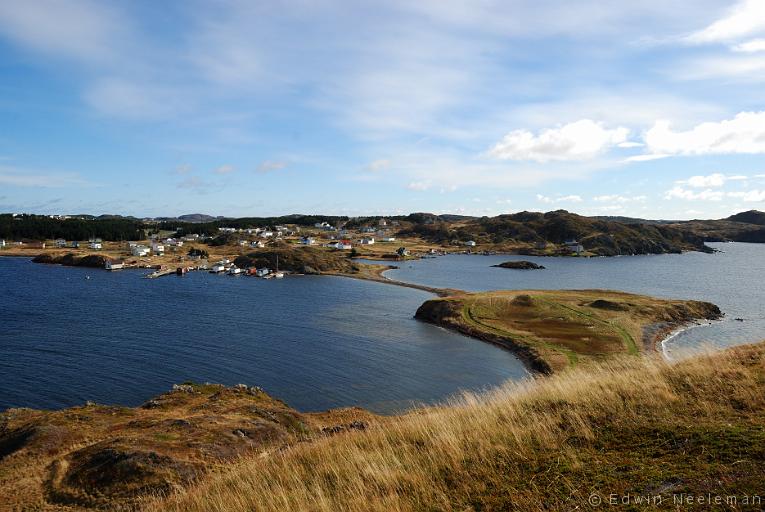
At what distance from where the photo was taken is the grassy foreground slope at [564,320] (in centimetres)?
5206

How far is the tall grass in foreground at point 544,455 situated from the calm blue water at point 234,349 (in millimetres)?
29108

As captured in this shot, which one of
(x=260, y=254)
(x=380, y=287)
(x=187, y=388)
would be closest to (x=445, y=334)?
(x=187, y=388)

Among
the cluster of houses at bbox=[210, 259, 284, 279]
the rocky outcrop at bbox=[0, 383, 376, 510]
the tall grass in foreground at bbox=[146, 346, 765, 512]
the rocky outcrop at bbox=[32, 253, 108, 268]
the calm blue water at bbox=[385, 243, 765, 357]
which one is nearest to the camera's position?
the tall grass in foreground at bbox=[146, 346, 765, 512]

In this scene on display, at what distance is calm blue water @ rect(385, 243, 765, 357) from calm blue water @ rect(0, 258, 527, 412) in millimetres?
27570

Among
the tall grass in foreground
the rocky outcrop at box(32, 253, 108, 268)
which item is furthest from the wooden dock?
the tall grass in foreground

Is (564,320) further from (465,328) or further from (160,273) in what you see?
(160,273)

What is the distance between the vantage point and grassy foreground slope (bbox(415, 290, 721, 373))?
52062mm

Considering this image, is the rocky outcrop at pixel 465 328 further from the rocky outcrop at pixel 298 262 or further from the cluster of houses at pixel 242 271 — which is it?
the rocky outcrop at pixel 298 262

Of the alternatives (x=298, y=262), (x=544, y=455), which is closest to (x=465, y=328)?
(x=544, y=455)

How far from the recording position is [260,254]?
472ft

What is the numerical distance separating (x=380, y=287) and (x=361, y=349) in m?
54.1

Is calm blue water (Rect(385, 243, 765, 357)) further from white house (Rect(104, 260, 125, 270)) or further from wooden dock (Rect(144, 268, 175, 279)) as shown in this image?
white house (Rect(104, 260, 125, 270))

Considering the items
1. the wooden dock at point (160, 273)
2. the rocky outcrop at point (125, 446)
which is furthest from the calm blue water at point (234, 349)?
the wooden dock at point (160, 273)

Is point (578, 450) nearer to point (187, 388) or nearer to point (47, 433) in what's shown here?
point (47, 433)
